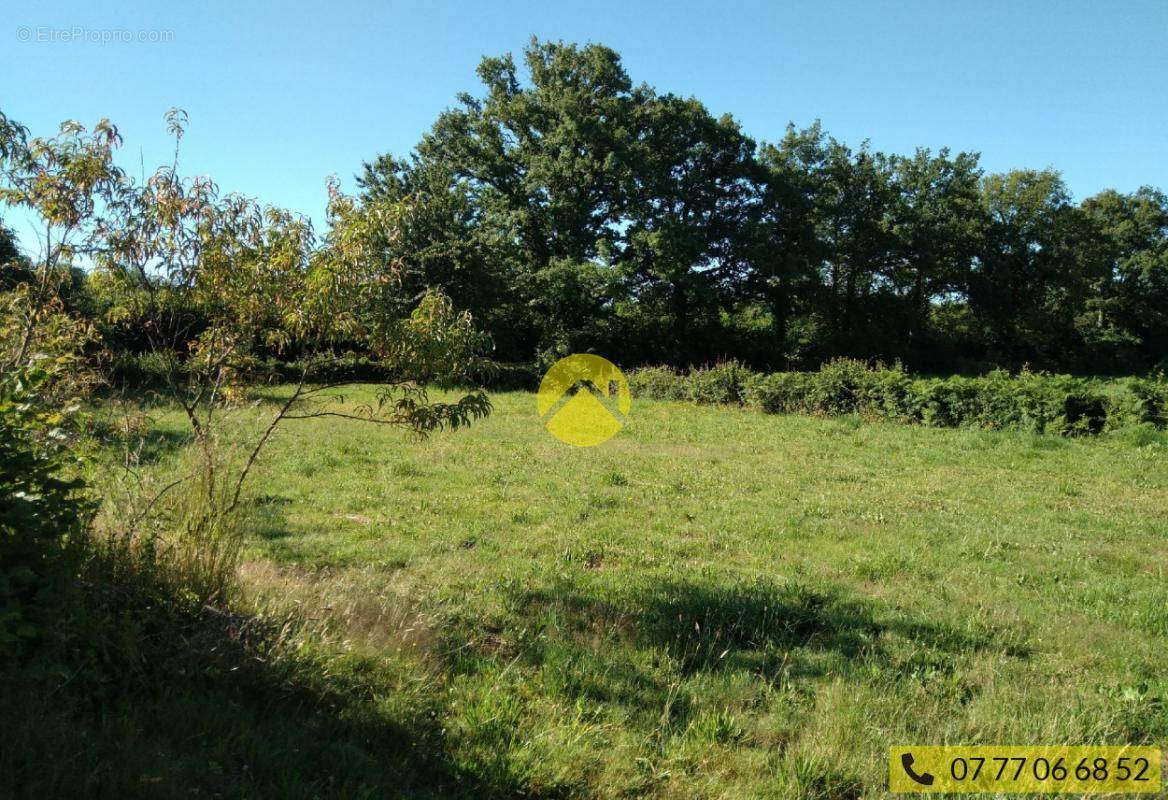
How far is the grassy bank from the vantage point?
9.65 ft

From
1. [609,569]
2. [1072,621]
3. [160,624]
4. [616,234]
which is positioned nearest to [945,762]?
[1072,621]

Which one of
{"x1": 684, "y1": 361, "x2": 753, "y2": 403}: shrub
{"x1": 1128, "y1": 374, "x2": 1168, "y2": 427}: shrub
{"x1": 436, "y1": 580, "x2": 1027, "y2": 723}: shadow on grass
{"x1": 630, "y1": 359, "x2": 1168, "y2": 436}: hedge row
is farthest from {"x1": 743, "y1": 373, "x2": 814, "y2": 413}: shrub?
{"x1": 436, "y1": 580, "x2": 1027, "y2": 723}: shadow on grass

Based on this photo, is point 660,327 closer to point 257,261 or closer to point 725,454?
point 725,454

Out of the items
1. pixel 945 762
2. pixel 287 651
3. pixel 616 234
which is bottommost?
pixel 945 762

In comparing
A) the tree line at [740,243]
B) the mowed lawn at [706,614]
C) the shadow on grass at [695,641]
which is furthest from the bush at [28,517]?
the tree line at [740,243]

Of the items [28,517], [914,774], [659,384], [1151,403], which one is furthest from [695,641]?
[659,384]

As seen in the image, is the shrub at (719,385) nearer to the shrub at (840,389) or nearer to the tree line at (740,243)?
the shrub at (840,389)

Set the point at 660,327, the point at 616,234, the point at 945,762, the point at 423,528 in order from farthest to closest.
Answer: the point at 660,327 < the point at 616,234 < the point at 423,528 < the point at 945,762

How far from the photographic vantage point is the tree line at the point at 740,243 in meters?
28.4

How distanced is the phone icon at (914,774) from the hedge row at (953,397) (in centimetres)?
1393

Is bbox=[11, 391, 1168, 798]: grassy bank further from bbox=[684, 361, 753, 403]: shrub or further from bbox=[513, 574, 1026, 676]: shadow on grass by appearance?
bbox=[684, 361, 753, 403]: shrub

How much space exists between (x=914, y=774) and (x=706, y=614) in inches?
72.3

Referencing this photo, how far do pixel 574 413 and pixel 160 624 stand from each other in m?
14.9

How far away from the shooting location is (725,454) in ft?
39.8
